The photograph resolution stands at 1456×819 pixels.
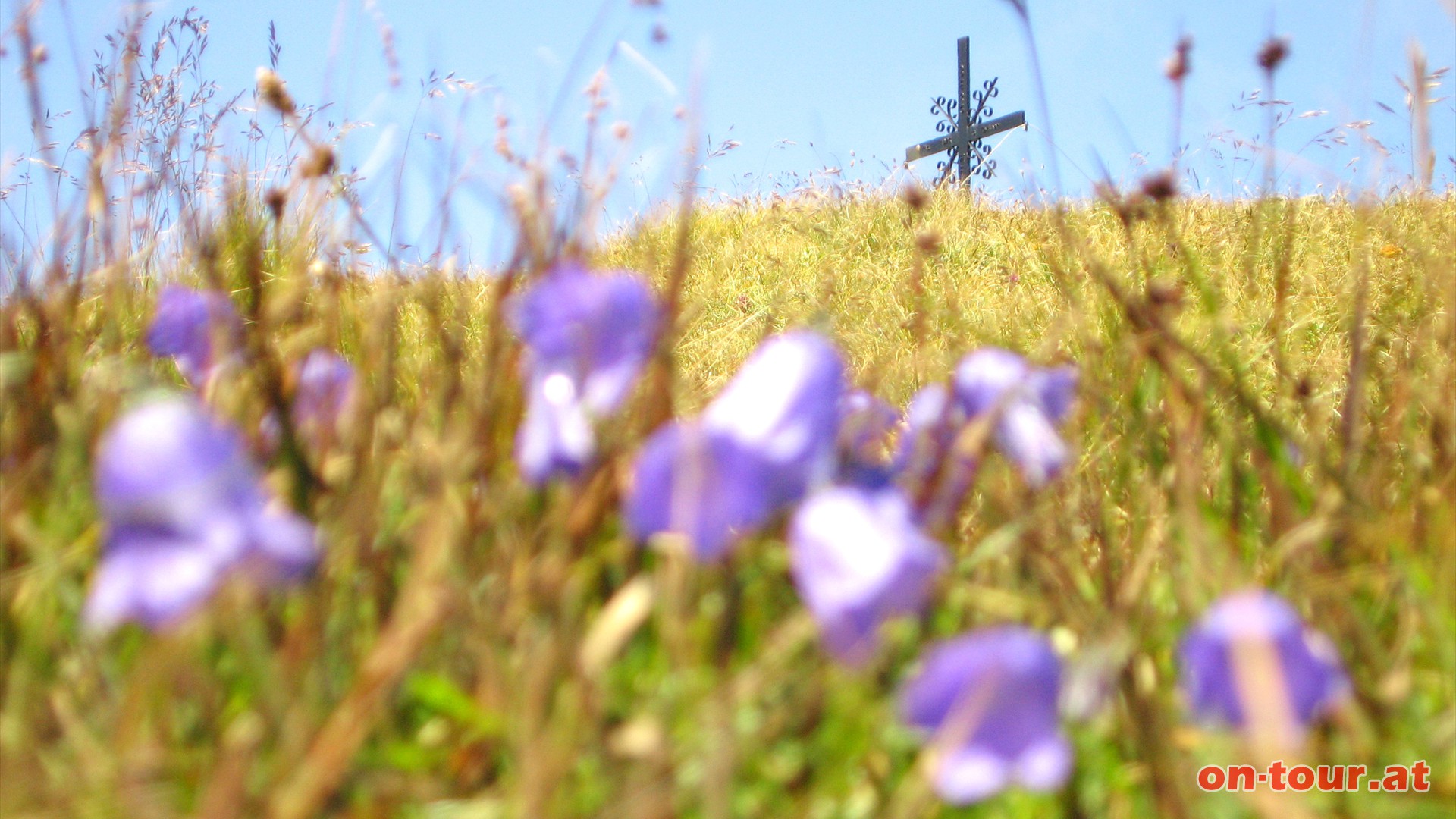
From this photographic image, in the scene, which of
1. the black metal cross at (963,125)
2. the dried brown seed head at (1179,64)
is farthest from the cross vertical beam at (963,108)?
the dried brown seed head at (1179,64)

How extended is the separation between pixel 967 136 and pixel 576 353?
31.0 feet

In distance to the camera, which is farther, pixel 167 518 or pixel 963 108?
pixel 963 108

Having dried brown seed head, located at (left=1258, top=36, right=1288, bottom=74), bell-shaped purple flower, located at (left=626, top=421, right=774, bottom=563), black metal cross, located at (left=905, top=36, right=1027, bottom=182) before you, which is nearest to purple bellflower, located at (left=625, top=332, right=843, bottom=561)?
bell-shaped purple flower, located at (left=626, top=421, right=774, bottom=563)

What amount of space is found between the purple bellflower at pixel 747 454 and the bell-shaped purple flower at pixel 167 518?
0.80 feet

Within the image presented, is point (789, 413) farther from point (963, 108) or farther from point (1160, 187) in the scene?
point (963, 108)

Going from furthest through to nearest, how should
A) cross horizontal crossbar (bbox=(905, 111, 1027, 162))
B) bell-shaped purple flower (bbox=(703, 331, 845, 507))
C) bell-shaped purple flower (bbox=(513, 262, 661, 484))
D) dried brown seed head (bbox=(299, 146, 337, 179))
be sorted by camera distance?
cross horizontal crossbar (bbox=(905, 111, 1027, 162)) < dried brown seed head (bbox=(299, 146, 337, 179)) < bell-shaped purple flower (bbox=(513, 262, 661, 484)) < bell-shaped purple flower (bbox=(703, 331, 845, 507))

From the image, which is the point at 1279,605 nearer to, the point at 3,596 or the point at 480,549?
the point at 480,549

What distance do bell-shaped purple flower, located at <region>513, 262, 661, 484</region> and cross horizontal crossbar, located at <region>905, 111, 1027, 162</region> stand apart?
8.80 m

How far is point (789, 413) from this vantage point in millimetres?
674

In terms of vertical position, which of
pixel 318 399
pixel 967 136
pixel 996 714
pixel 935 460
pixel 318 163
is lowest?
pixel 996 714

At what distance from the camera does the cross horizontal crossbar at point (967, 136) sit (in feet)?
30.5

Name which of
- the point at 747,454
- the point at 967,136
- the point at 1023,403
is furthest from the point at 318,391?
the point at 967,136

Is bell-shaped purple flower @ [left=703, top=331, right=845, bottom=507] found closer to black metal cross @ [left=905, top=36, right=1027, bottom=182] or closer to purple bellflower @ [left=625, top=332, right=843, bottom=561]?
purple bellflower @ [left=625, top=332, right=843, bottom=561]

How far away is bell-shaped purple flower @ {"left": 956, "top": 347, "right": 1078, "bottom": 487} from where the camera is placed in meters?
0.88
